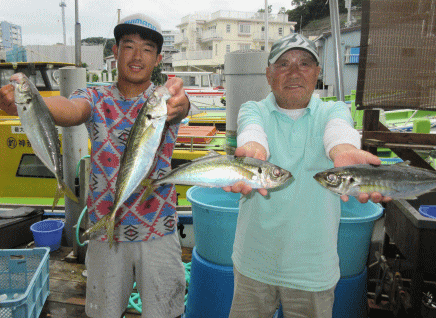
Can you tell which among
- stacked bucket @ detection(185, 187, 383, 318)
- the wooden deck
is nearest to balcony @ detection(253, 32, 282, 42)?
the wooden deck

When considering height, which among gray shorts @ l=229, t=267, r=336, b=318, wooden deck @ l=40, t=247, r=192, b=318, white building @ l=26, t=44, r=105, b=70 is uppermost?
white building @ l=26, t=44, r=105, b=70

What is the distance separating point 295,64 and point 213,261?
5.95 ft

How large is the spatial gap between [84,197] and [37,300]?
1461mm

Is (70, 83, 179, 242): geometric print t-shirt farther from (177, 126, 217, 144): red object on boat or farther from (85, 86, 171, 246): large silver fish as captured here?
(177, 126, 217, 144): red object on boat

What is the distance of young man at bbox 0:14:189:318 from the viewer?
2150 millimetres

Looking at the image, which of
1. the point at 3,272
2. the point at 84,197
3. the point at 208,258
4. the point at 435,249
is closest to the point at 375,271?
the point at 435,249

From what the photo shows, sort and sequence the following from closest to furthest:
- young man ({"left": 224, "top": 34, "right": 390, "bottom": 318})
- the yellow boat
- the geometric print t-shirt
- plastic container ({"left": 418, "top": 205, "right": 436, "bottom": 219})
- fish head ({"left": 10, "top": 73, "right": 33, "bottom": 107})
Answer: fish head ({"left": 10, "top": 73, "right": 33, "bottom": 107}) → young man ({"left": 224, "top": 34, "right": 390, "bottom": 318}) → the geometric print t-shirt → plastic container ({"left": 418, "top": 205, "right": 436, "bottom": 219}) → the yellow boat

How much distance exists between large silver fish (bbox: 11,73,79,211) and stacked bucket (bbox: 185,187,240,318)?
1.42 m

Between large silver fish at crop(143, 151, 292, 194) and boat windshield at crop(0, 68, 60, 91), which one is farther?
boat windshield at crop(0, 68, 60, 91)

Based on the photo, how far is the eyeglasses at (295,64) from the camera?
7.25 feet

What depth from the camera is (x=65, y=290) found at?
367 centimetres

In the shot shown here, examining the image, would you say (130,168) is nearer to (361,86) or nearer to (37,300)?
(37,300)

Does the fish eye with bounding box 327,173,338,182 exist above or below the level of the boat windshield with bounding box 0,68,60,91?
below

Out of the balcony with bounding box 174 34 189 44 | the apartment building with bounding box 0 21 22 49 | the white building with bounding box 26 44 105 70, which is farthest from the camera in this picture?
the balcony with bounding box 174 34 189 44
